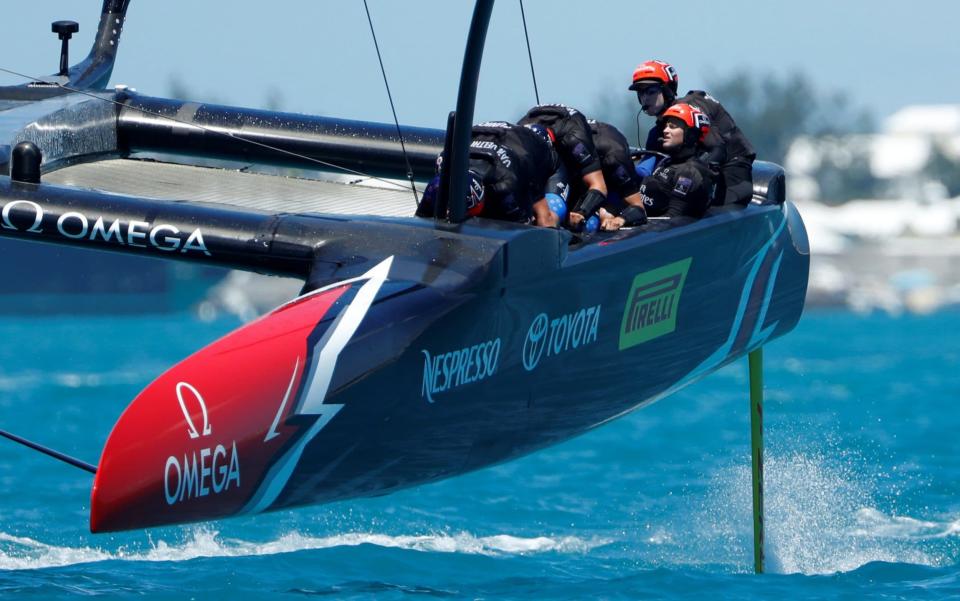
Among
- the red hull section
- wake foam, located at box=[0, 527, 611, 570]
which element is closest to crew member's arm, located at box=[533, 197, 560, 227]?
the red hull section

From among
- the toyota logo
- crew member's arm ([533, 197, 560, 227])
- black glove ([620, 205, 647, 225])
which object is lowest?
the toyota logo

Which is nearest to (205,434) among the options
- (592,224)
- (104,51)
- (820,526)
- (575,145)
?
(592,224)

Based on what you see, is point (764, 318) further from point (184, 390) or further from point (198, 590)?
point (184, 390)

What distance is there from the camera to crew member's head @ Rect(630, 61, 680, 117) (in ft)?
20.6

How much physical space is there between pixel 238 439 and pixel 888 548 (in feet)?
12.4

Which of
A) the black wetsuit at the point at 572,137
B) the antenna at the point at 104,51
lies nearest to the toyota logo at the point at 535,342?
the black wetsuit at the point at 572,137

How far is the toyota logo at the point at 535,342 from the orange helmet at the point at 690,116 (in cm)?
151

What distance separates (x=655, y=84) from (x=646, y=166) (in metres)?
0.37

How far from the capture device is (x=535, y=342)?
485 cm

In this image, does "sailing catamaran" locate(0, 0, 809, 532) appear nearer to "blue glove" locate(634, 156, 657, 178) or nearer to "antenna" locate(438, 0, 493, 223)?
"antenna" locate(438, 0, 493, 223)

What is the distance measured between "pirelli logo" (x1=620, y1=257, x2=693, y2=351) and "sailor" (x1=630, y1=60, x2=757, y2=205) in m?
0.76

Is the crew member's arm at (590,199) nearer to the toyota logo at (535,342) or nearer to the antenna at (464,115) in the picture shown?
the toyota logo at (535,342)

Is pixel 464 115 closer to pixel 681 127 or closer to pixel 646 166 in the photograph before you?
pixel 681 127

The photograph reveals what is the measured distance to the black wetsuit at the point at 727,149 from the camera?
634cm
